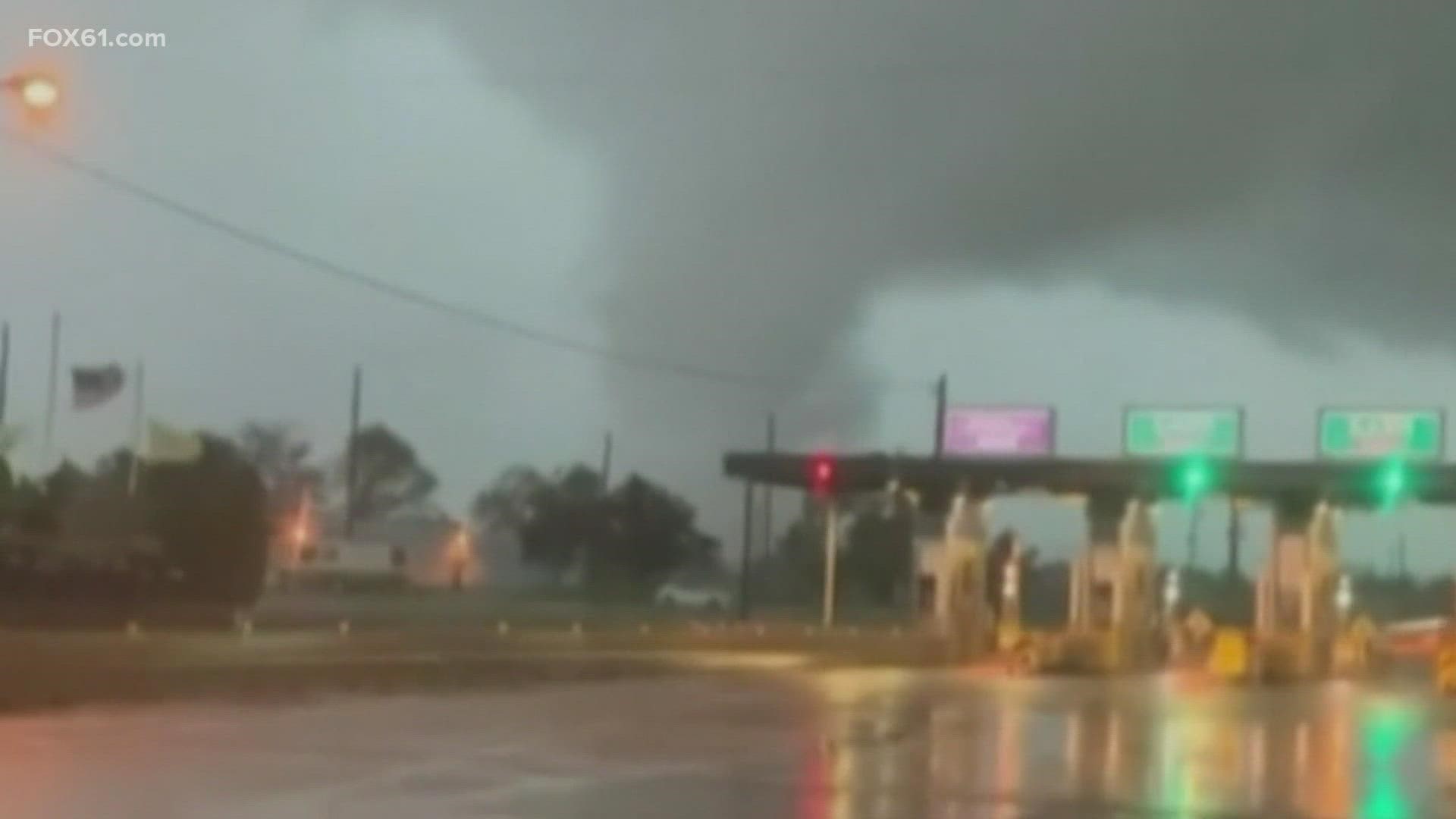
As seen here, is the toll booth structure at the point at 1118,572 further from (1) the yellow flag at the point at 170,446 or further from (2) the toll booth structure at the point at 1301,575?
(1) the yellow flag at the point at 170,446

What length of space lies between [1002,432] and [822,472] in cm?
1446

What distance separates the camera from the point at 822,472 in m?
57.2

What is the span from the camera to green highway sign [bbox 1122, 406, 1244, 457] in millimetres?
66938

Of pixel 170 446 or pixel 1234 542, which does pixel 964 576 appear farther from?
pixel 1234 542

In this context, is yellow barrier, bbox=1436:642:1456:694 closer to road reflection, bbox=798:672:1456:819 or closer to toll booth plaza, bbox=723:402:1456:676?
toll booth plaza, bbox=723:402:1456:676

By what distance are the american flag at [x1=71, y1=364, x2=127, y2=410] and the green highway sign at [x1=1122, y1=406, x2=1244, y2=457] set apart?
26.3 meters

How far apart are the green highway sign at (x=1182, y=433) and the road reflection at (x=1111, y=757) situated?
24292 mm

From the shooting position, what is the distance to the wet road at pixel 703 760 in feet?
60.6

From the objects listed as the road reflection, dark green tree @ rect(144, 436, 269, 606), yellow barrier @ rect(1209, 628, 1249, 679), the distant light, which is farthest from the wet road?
dark green tree @ rect(144, 436, 269, 606)

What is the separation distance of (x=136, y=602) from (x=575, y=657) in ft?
56.8

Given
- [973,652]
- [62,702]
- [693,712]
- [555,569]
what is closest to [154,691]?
[62,702]

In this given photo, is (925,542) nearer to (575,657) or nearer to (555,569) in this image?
(575,657)

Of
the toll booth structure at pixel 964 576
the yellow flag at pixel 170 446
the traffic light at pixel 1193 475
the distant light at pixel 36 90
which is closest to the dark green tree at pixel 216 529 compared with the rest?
the yellow flag at pixel 170 446

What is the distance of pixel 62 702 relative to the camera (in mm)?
29250
